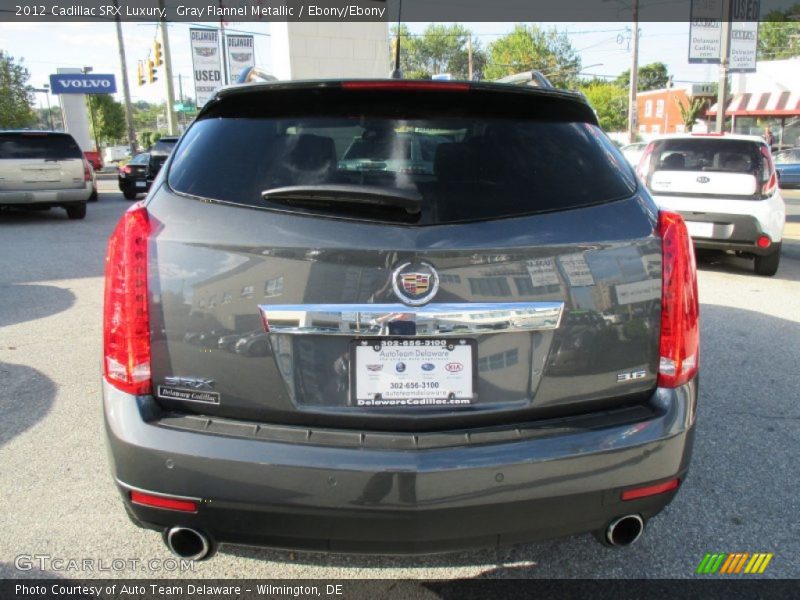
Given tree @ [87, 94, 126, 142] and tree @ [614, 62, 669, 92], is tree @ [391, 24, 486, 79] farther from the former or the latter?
tree @ [87, 94, 126, 142]

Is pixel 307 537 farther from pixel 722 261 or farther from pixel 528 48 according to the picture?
pixel 528 48

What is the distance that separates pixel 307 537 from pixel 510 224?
1103mm

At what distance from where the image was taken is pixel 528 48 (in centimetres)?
8381

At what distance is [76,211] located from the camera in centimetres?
1423

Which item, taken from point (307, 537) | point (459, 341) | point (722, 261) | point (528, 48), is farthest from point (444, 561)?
point (528, 48)

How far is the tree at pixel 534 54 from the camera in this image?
83250 millimetres

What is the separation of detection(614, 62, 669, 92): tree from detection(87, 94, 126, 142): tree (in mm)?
73950

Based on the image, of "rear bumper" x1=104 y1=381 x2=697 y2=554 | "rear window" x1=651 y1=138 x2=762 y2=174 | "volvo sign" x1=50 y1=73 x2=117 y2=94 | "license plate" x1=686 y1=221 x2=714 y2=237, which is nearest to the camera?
"rear bumper" x1=104 y1=381 x2=697 y2=554

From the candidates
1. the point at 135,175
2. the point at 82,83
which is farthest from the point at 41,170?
the point at 82,83

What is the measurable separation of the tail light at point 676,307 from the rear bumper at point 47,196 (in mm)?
13741

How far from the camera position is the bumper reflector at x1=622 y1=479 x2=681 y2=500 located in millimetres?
2045

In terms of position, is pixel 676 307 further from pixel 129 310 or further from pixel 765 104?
pixel 765 104

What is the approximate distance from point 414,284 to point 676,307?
86 centimetres

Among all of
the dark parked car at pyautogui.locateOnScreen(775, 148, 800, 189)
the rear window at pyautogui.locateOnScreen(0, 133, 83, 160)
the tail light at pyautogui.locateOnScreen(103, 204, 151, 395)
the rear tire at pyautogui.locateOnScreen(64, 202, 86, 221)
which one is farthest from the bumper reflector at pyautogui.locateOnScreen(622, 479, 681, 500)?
the dark parked car at pyautogui.locateOnScreen(775, 148, 800, 189)
